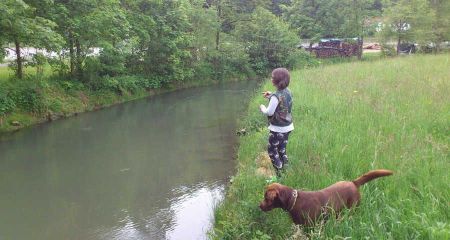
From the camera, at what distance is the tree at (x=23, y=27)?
480 inches

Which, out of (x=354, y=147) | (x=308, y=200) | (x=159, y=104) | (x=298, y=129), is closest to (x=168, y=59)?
(x=159, y=104)

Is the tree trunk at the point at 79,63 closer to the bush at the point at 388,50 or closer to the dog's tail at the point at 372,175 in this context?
the dog's tail at the point at 372,175

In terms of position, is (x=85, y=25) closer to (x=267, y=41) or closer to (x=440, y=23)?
(x=267, y=41)

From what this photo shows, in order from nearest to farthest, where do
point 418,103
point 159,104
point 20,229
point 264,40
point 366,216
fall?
point 366,216, point 20,229, point 418,103, point 159,104, point 264,40

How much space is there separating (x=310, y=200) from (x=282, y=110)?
71.6 inches

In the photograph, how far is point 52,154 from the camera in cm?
1154

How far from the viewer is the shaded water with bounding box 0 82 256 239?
698cm

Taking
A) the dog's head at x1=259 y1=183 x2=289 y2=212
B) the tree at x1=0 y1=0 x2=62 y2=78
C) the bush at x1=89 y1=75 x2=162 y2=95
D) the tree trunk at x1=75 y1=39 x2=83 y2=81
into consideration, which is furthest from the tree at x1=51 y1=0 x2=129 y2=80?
the dog's head at x1=259 y1=183 x2=289 y2=212

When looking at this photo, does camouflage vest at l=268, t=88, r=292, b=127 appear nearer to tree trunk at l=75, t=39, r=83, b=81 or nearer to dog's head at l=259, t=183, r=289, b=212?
dog's head at l=259, t=183, r=289, b=212

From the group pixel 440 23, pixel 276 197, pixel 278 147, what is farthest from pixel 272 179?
pixel 440 23

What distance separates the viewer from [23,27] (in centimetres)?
1258

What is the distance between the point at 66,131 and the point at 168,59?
34.8 feet

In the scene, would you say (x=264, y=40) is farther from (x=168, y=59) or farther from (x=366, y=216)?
(x=366, y=216)

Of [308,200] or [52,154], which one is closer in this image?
[308,200]
